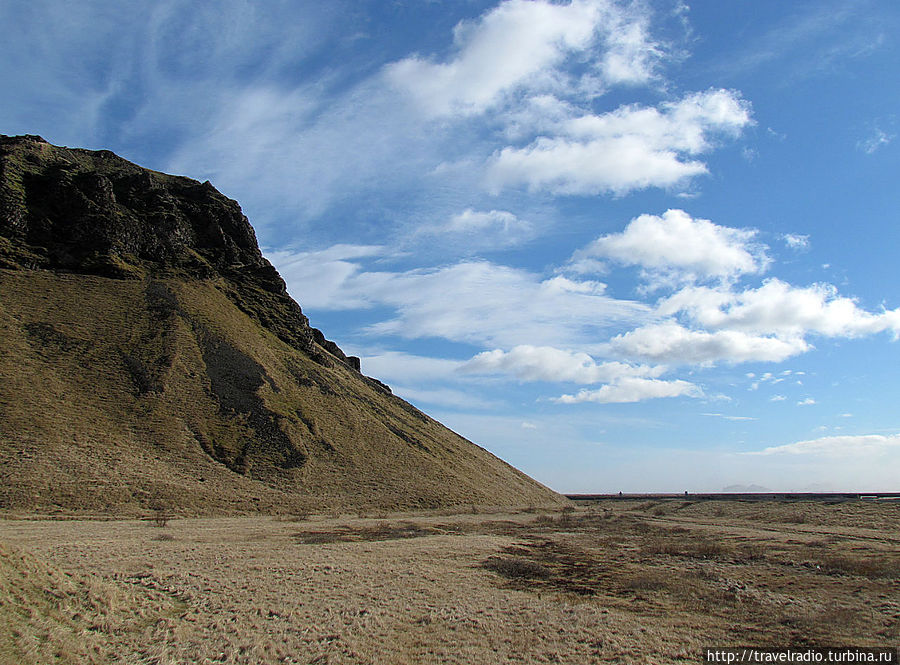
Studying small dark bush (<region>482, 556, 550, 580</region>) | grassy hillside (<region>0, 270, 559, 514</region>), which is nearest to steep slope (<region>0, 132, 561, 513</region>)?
grassy hillside (<region>0, 270, 559, 514</region>)

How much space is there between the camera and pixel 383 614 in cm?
1681

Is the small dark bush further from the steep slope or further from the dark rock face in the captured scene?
the dark rock face

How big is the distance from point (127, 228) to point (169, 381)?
43.1 meters

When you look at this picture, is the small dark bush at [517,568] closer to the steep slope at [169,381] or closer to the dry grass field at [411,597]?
the dry grass field at [411,597]

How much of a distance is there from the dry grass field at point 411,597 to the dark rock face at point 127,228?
6353 centimetres

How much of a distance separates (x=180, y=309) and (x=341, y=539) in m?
59.3

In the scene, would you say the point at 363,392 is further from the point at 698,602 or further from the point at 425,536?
the point at 698,602

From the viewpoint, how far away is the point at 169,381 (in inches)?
2564

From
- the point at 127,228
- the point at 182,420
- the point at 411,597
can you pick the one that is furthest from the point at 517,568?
the point at 127,228

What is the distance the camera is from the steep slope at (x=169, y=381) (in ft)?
162

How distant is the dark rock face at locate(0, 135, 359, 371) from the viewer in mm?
83625

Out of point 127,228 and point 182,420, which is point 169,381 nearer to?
point 182,420

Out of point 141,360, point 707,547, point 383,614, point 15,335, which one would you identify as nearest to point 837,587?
point 707,547

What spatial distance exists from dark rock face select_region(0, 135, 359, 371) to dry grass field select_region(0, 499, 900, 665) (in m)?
63.5
